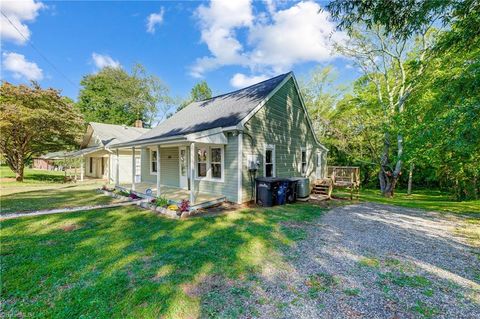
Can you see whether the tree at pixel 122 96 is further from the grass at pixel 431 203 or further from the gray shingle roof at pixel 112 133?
the grass at pixel 431 203

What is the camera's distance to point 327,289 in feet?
10.5

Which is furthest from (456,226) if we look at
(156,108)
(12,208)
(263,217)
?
(156,108)

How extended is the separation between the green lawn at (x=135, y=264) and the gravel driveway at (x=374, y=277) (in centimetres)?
43

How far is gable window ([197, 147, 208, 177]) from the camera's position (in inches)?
387

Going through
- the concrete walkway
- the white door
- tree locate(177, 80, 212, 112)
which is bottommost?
the concrete walkway

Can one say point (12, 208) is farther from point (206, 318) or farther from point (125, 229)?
point (206, 318)

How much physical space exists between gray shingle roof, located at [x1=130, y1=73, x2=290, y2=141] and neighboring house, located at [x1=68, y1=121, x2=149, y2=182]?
7750 millimetres

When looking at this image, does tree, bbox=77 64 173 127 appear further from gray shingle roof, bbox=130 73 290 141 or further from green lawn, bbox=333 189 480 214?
green lawn, bbox=333 189 480 214

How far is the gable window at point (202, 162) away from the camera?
983cm

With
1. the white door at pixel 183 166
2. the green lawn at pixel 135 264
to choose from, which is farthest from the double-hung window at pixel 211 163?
the green lawn at pixel 135 264

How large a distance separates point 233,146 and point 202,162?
2094 millimetres

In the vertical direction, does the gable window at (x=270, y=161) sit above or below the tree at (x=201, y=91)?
below

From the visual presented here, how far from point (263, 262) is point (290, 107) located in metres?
8.90

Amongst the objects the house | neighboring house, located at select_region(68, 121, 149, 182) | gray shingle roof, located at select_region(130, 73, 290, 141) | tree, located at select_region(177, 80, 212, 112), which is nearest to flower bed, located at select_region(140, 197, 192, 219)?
the house
